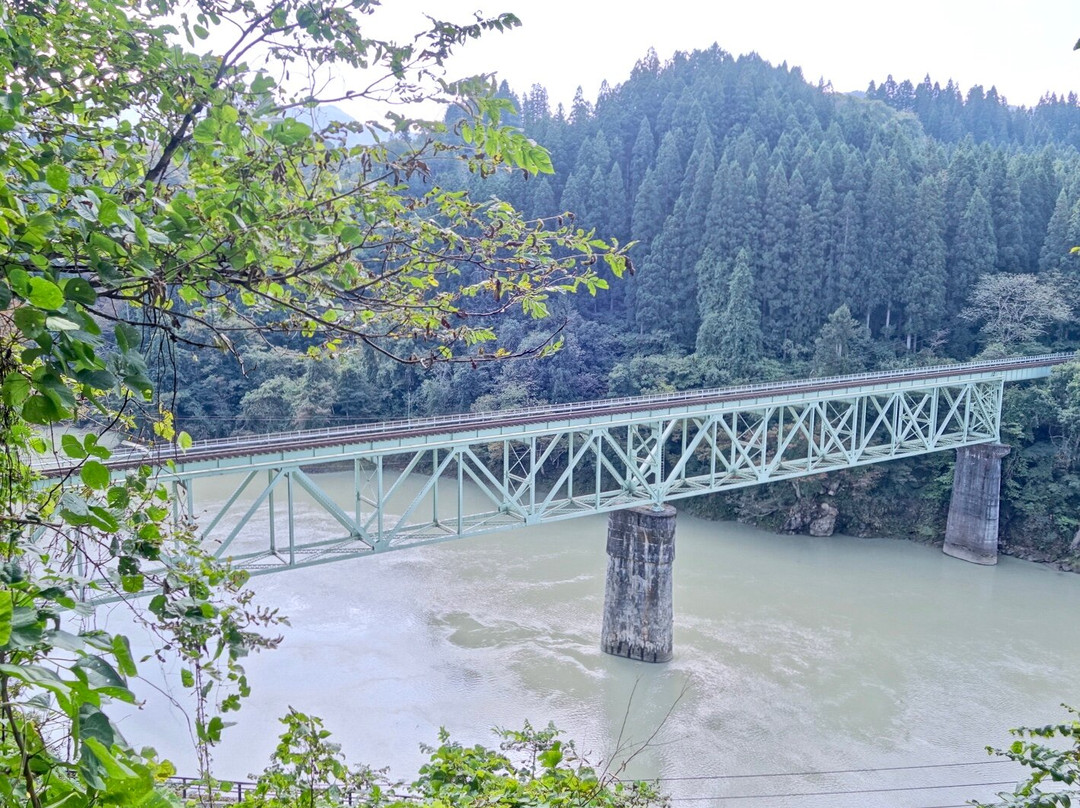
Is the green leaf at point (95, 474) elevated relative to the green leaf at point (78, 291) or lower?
lower

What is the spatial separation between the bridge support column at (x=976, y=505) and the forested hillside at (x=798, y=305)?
3.42 feet

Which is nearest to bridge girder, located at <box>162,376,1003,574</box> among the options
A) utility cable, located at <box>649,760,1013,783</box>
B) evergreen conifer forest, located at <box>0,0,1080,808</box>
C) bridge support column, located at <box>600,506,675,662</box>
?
bridge support column, located at <box>600,506,675,662</box>

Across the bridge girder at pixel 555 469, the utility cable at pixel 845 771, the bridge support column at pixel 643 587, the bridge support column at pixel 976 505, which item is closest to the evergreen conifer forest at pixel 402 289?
the bridge support column at pixel 976 505

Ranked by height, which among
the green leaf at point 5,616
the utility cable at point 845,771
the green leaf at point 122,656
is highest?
the green leaf at point 5,616

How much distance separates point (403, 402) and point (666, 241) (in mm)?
10754

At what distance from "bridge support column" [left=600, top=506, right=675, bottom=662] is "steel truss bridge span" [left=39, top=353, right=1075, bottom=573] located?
438mm

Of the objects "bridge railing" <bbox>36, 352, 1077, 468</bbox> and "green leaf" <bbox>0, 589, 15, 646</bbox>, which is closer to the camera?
"green leaf" <bbox>0, 589, 15, 646</bbox>

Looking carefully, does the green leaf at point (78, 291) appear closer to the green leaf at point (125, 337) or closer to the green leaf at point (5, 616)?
the green leaf at point (125, 337)

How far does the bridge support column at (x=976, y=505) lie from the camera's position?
18.1m

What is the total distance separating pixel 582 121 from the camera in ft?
126

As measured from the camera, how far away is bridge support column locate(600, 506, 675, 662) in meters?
12.7

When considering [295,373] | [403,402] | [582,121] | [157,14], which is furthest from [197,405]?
[157,14]

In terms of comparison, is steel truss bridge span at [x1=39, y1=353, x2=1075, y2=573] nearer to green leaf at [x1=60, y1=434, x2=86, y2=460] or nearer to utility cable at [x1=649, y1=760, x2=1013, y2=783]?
green leaf at [x1=60, y1=434, x2=86, y2=460]

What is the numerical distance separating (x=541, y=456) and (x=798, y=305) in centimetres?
1265
